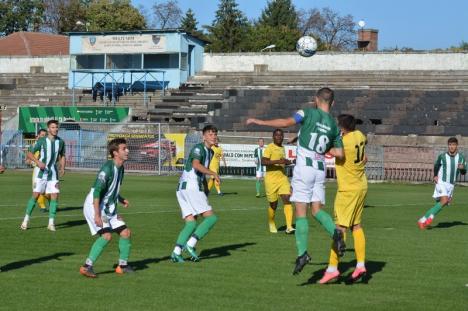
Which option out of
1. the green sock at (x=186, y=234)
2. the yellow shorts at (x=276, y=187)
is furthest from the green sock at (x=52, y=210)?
the green sock at (x=186, y=234)

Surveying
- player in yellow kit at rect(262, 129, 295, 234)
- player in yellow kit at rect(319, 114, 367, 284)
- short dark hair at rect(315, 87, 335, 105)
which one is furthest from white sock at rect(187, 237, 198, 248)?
player in yellow kit at rect(262, 129, 295, 234)

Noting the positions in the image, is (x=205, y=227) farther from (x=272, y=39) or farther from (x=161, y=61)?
(x=272, y=39)

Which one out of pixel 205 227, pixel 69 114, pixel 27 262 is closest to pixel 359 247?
pixel 205 227

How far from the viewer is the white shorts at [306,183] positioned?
38.7 ft

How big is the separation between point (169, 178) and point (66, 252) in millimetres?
27920

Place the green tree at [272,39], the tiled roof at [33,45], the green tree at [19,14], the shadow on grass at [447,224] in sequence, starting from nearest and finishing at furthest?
the shadow on grass at [447,224] < the tiled roof at [33,45] < the green tree at [272,39] < the green tree at [19,14]

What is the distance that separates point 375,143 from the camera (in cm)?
4750

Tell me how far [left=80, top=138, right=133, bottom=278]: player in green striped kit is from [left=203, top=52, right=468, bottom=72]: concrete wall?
165ft

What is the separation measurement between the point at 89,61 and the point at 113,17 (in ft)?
99.4

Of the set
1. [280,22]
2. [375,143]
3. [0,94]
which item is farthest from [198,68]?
[280,22]

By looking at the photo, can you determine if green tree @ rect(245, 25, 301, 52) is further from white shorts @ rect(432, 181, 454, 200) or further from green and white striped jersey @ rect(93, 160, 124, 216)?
green and white striped jersey @ rect(93, 160, 124, 216)

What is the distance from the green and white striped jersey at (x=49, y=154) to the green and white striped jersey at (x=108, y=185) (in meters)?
7.19

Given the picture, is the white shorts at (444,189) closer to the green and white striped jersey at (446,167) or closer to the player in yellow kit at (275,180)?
the green and white striped jersey at (446,167)

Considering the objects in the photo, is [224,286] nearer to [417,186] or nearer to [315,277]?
[315,277]
